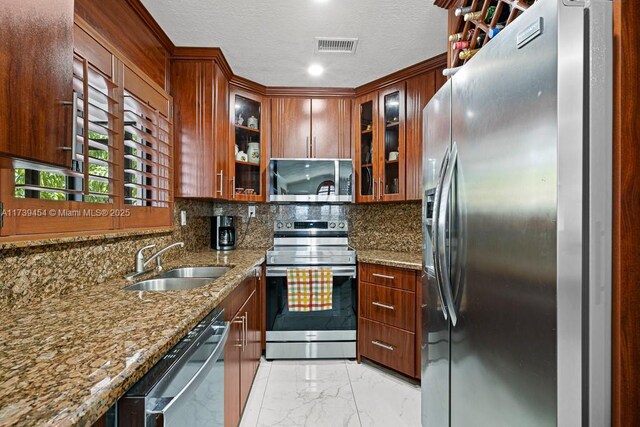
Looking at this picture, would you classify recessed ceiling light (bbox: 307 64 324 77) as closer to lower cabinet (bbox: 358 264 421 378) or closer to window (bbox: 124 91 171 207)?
window (bbox: 124 91 171 207)

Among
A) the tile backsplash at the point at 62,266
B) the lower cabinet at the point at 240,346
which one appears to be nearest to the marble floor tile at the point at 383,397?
the lower cabinet at the point at 240,346

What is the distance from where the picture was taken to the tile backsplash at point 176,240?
1.12 meters

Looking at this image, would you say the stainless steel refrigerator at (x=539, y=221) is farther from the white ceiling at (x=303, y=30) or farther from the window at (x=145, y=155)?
the window at (x=145, y=155)

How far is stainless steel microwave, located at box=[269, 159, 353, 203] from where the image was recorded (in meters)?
2.79

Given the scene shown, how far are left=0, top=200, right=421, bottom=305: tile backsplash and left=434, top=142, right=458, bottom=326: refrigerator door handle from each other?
146 cm

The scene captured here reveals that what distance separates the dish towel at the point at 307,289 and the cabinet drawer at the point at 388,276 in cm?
29

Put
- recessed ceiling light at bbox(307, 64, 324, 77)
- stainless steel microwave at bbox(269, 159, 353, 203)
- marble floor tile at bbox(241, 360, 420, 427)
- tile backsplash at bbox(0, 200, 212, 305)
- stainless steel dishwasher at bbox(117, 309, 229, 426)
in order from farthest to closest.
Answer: stainless steel microwave at bbox(269, 159, 353, 203) → recessed ceiling light at bbox(307, 64, 324, 77) → marble floor tile at bbox(241, 360, 420, 427) → tile backsplash at bbox(0, 200, 212, 305) → stainless steel dishwasher at bbox(117, 309, 229, 426)

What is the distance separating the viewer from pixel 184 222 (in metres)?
2.50

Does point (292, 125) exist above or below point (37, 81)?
above

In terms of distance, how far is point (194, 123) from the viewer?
7.63 ft

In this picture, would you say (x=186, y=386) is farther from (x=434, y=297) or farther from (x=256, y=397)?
(x=256, y=397)

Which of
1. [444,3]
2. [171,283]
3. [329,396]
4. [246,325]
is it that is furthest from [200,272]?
[444,3]

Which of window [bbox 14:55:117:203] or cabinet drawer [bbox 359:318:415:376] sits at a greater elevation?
window [bbox 14:55:117:203]

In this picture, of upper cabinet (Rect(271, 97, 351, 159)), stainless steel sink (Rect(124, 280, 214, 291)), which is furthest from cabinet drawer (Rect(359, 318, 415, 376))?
upper cabinet (Rect(271, 97, 351, 159))
